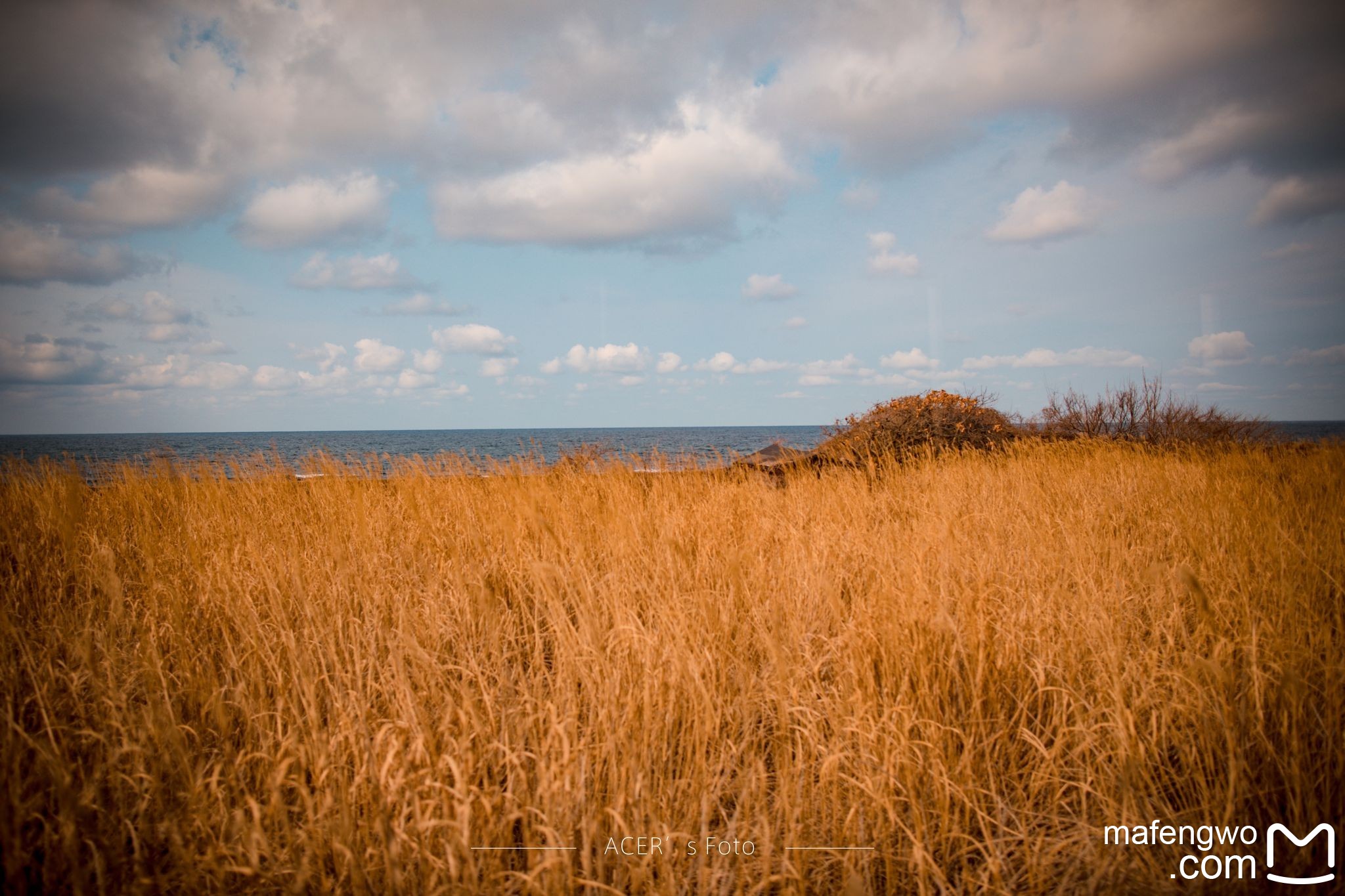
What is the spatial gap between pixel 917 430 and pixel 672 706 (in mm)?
9284

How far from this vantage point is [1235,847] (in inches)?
67.6

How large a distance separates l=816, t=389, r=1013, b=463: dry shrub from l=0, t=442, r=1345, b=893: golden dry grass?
17.2ft

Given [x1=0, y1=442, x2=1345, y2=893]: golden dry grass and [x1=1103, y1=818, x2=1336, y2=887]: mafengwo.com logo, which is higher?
[x1=0, y1=442, x2=1345, y2=893]: golden dry grass

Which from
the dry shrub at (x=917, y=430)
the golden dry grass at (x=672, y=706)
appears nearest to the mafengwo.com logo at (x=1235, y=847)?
the golden dry grass at (x=672, y=706)

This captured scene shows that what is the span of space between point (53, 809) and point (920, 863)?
279 centimetres

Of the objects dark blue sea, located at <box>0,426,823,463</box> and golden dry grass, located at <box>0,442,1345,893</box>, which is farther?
dark blue sea, located at <box>0,426,823,463</box>

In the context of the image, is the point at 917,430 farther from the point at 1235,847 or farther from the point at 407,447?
the point at 407,447

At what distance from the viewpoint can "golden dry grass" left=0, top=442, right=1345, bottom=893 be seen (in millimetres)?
1705

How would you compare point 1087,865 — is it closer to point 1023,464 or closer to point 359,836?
point 359,836

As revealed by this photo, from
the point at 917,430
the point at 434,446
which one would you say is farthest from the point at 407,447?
the point at 917,430

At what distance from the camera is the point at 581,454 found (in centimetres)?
781

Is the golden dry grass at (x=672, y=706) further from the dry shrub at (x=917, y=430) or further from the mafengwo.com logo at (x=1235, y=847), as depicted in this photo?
the dry shrub at (x=917, y=430)

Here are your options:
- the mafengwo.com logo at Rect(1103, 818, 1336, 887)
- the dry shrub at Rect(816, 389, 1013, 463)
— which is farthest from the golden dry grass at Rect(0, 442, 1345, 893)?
the dry shrub at Rect(816, 389, 1013, 463)

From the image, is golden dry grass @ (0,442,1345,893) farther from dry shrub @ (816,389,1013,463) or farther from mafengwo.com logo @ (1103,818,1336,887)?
dry shrub @ (816,389,1013,463)
